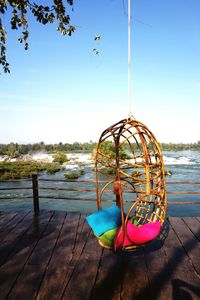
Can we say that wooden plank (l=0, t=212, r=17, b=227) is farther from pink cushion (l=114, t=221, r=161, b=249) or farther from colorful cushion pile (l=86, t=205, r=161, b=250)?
pink cushion (l=114, t=221, r=161, b=249)

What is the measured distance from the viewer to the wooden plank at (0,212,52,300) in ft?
7.35

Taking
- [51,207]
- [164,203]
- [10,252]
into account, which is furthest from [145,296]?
[51,207]

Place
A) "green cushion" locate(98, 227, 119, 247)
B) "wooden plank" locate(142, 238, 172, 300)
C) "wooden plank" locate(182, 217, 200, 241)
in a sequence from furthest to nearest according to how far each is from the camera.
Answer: "wooden plank" locate(182, 217, 200, 241)
"green cushion" locate(98, 227, 119, 247)
"wooden plank" locate(142, 238, 172, 300)

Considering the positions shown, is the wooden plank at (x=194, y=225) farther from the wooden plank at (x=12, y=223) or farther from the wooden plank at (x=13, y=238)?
the wooden plank at (x=12, y=223)

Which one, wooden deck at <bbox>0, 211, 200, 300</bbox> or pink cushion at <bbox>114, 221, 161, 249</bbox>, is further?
pink cushion at <bbox>114, 221, 161, 249</bbox>

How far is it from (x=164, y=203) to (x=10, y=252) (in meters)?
2.07

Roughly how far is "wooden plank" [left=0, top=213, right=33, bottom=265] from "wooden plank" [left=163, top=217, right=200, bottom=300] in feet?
6.50

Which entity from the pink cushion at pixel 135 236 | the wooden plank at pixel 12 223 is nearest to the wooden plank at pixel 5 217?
the wooden plank at pixel 12 223

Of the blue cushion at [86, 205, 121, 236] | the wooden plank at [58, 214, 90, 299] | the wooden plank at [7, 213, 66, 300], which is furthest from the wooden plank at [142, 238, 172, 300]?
the wooden plank at [7, 213, 66, 300]

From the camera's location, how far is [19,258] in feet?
9.02

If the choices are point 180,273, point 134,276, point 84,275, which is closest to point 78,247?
point 84,275

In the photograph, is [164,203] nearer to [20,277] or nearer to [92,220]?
[92,220]

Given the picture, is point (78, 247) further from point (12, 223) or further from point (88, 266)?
point (12, 223)

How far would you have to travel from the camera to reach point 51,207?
15992 millimetres
